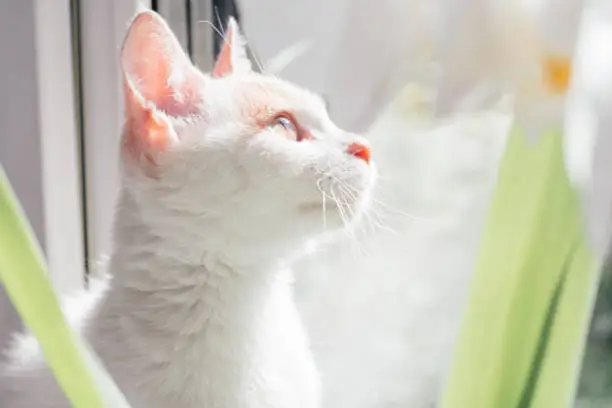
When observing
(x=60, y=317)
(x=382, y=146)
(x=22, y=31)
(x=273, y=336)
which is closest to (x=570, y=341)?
(x=60, y=317)

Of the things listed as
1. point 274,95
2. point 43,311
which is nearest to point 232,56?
point 274,95

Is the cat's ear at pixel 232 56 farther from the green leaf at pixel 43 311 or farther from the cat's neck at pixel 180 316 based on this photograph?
the green leaf at pixel 43 311

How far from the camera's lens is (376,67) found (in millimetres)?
294

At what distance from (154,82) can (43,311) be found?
0.80ft

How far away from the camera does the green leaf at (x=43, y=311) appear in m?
0.35

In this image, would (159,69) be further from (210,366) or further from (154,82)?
(210,366)

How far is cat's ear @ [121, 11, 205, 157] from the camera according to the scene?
0.53 metres

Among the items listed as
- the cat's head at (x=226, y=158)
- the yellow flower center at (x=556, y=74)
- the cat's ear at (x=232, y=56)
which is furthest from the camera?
the cat's ear at (x=232, y=56)

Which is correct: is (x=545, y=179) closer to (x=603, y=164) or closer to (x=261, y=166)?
(x=603, y=164)

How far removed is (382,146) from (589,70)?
1.80ft

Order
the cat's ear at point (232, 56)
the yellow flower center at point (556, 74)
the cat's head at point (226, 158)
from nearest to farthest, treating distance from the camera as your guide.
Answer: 1. the yellow flower center at point (556, 74)
2. the cat's head at point (226, 158)
3. the cat's ear at point (232, 56)

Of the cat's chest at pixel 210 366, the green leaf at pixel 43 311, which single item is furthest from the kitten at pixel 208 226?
the green leaf at pixel 43 311

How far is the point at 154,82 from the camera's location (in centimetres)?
56

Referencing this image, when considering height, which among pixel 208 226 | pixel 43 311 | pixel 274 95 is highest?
pixel 274 95
